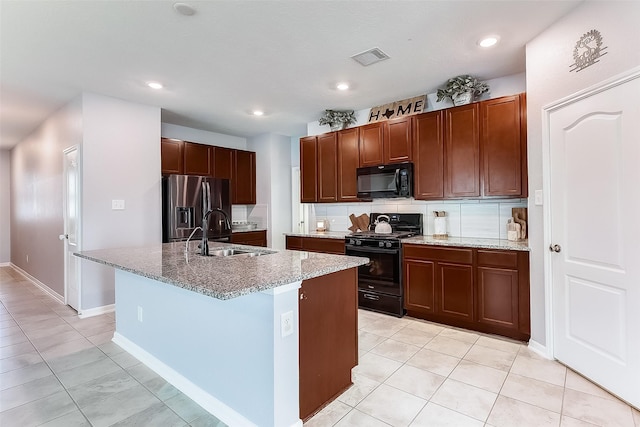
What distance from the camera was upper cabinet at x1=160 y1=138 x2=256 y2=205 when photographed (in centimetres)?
466

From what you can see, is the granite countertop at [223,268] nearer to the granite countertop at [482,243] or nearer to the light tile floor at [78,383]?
the light tile floor at [78,383]

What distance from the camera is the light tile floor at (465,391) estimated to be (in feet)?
5.94

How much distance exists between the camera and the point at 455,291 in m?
3.16

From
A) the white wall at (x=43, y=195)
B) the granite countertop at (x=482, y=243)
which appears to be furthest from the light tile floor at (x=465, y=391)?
the white wall at (x=43, y=195)

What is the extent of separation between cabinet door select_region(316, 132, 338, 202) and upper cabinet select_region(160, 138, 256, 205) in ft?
5.28

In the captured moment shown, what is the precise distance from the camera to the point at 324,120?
453 cm

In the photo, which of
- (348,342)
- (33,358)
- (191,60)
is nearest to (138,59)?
(191,60)

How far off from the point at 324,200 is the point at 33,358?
341 centimetres

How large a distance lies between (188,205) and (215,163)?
118 centimetres

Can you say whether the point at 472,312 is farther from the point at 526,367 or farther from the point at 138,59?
the point at 138,59

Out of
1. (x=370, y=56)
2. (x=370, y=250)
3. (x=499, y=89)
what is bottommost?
(x=370, y=250)

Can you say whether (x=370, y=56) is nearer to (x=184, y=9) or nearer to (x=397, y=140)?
(x=397, y=140)

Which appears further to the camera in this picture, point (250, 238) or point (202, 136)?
point (202, 136)

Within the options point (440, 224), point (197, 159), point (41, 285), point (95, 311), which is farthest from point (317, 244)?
point (41, 285)
